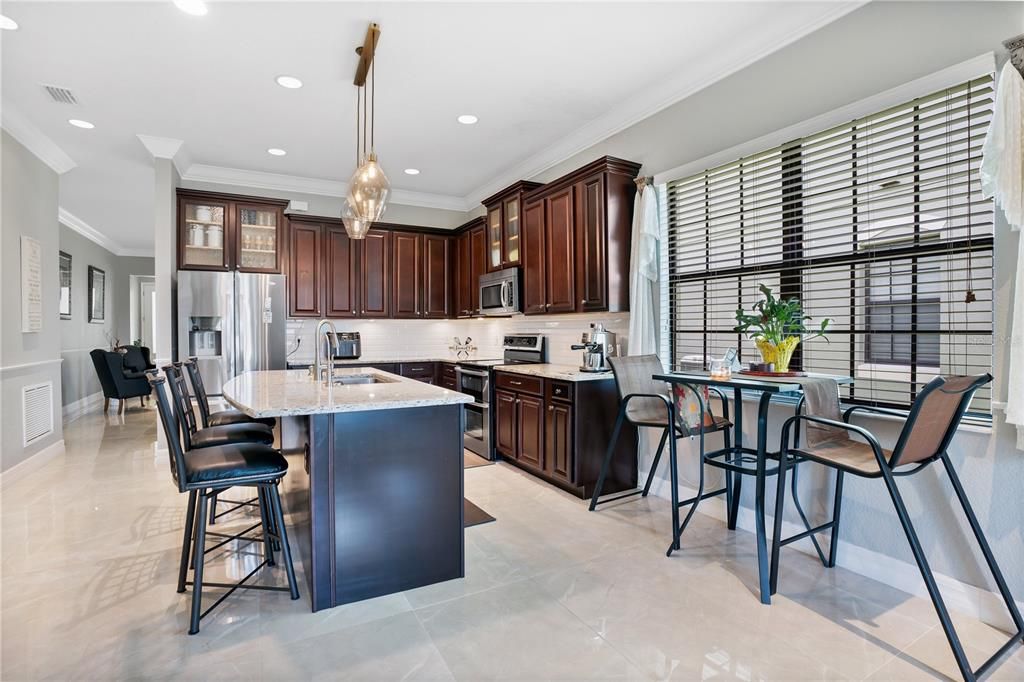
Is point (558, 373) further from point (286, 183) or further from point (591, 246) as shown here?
point (286, 183)

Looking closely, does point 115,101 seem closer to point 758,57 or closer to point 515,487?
point 515,487

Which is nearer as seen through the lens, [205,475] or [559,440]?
[205,475]

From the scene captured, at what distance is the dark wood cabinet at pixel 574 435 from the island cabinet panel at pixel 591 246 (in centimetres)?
64

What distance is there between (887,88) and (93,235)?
34.4 feet

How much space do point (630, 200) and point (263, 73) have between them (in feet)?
8.49

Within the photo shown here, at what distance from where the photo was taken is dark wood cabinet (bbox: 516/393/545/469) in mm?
3961

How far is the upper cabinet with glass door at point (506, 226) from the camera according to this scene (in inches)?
184

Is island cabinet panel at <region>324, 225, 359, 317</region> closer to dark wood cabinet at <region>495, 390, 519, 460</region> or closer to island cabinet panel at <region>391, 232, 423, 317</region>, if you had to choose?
island cabinet panel at <region>391, 232, 423, 317</region>

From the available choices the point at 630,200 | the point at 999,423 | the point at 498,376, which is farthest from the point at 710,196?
the point at 498,376

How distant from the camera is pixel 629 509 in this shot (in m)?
3.41

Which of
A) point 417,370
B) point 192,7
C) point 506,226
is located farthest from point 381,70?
point 417,370

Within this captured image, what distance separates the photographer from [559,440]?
148 inches

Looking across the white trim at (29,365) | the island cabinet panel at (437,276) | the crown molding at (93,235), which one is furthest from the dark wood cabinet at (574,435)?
the crown molding at (93,235)

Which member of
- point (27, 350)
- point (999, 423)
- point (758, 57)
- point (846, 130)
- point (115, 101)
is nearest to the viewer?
point (999, 423)
